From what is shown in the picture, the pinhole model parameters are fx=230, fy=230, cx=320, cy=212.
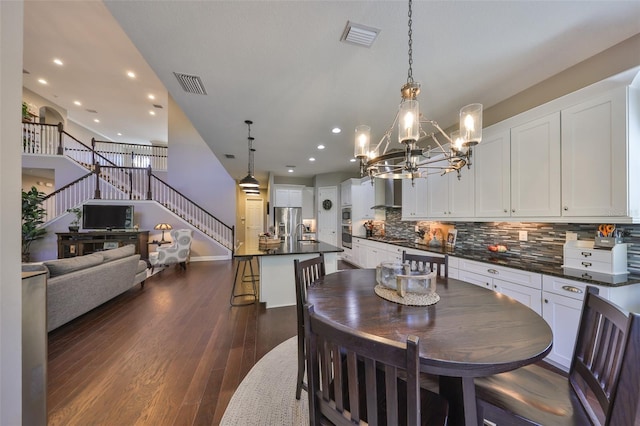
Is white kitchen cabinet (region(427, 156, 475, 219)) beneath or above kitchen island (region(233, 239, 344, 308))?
above

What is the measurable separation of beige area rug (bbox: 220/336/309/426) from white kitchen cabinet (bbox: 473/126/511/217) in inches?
112

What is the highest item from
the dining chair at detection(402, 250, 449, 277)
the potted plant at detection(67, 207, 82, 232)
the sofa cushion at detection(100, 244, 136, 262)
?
the potted plant at detection(67, 207, 82, 232)

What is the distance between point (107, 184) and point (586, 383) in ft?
32.8

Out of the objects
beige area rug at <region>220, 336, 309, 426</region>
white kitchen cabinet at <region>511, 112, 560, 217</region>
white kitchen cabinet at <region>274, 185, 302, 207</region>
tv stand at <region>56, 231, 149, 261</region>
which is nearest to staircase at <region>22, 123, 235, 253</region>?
tv stand at <region>56, 231, 149, 261</region>

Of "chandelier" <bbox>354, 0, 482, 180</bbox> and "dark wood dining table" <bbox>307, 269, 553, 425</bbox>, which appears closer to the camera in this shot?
"dark wood dining table" <bbox>307, 269, 553, 425</bbox>

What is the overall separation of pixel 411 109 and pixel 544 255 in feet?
8.04

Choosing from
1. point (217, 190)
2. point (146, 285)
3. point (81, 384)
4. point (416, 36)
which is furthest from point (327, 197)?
point (81, 384)

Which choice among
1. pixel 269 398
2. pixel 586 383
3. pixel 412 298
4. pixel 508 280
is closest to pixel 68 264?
pixel 269 398

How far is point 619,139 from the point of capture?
183cm

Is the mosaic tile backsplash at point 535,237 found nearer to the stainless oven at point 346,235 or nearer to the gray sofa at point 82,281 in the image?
the stainless oven at point 346,235

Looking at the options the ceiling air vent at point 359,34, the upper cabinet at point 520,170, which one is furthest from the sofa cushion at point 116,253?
the upper cabinet at point 520,170

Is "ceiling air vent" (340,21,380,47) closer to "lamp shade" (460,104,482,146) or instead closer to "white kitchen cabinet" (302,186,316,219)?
"lamp shade" (460,104,482,146)

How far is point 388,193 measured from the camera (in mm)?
5359

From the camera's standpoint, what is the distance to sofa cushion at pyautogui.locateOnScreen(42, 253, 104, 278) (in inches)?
106
